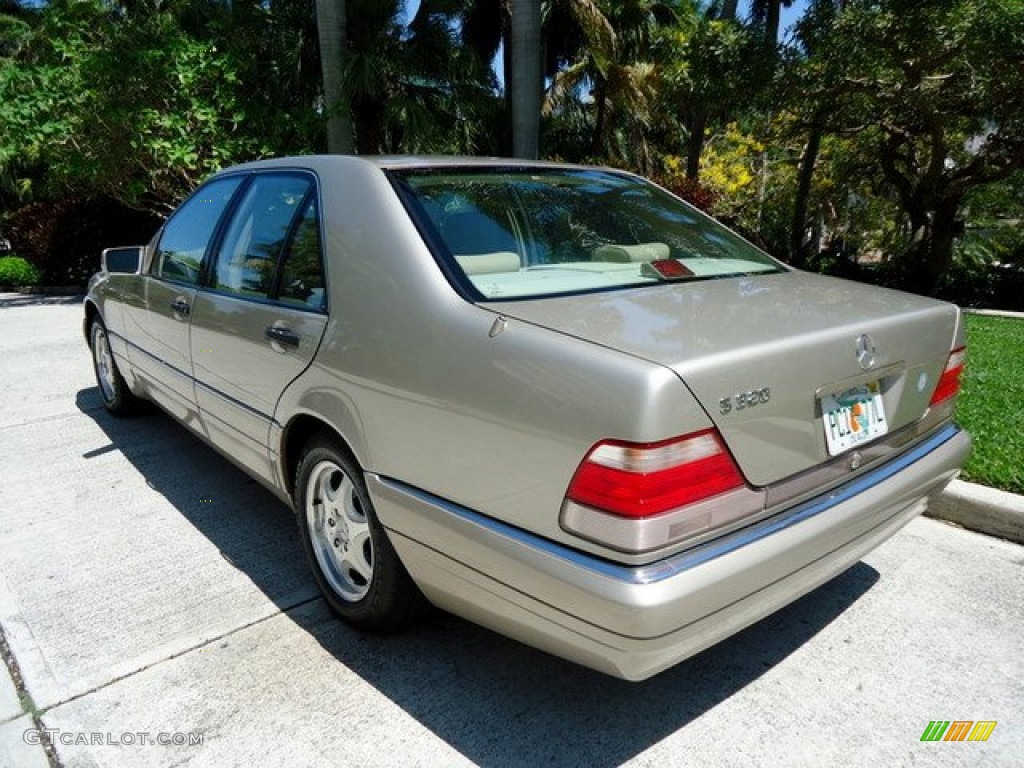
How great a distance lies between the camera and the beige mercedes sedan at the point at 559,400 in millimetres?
1708

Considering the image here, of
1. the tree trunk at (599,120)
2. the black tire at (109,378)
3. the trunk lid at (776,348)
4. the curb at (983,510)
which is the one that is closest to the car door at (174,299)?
the black tire at (109,378)

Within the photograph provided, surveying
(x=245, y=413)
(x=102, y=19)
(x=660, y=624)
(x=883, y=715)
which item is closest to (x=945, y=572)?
(x=883, y=715)

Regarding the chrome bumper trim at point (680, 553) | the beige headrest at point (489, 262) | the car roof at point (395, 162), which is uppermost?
the car roof at point (395, 162)

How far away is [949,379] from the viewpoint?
2.53 meters

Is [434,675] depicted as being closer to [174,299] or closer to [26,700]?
[26,700]

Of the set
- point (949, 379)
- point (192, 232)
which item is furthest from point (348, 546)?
point (949, 379)

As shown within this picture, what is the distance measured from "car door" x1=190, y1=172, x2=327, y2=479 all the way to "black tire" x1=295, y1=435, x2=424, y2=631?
298mm

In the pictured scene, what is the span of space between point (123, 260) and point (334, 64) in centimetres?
770

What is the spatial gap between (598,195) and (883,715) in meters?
2.10

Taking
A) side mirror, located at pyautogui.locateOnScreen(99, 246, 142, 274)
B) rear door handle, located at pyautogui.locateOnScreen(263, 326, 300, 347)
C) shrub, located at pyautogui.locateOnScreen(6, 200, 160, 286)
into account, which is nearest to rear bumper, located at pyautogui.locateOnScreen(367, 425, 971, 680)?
rear door handle, located at pyautogui.locateOnScreen(263, 326, 300, 347)

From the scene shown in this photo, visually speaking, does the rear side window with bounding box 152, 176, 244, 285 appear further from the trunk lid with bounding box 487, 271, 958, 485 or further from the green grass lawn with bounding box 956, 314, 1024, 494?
the green grass lawn with bounding box 956, 314, 1024, 494

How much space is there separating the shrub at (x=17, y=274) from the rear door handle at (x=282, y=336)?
1712 centimetres

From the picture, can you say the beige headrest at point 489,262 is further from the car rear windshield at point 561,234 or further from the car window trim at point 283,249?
the car window trim at point 283,249

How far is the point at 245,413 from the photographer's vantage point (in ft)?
9.80
